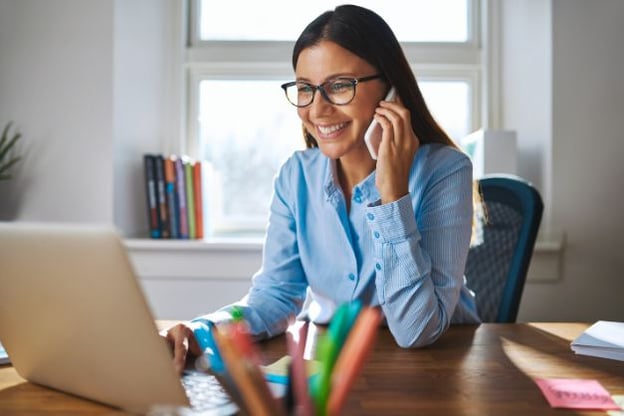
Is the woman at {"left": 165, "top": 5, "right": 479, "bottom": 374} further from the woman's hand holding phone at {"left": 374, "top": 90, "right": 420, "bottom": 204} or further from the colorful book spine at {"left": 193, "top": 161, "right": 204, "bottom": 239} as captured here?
the colorful book spine at {"left": 193, "top": 161, "right": 204, "bottom": 239}

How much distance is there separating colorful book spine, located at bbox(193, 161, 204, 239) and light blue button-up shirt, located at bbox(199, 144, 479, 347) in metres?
0.98

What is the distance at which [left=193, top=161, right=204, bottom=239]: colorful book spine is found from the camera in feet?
8.04

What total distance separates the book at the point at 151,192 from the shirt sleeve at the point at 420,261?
1.38 metres

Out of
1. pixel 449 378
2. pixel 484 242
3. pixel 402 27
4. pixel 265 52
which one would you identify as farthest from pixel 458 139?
pixel 449 378

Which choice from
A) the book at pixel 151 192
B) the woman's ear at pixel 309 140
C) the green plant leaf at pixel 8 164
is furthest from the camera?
the book at pixel 151 192

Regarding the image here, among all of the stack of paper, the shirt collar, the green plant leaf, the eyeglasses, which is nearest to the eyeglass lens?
the eyeglasses

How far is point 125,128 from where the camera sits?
2441 mm

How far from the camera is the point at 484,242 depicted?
66.2 inches

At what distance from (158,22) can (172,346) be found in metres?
1.93

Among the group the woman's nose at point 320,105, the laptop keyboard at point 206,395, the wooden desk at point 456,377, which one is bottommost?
the wooden desk at point 456,377

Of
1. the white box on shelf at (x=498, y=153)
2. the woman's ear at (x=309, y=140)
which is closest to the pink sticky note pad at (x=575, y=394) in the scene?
the woman's ear at (x=309, y=140)

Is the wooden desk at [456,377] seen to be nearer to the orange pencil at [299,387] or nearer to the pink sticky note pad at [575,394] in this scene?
the pink sticky note pad at [575,394]

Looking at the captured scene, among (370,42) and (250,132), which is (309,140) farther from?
(250,132)

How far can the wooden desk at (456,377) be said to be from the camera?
31.5 inches
